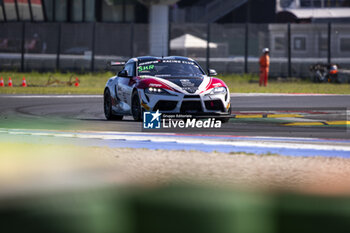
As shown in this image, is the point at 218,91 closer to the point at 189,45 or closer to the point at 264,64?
the point at 264,64

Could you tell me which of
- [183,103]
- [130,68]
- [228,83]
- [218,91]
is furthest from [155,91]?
[228,83]

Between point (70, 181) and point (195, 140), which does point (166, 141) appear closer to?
point (195, 140)

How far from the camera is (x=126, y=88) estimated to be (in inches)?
549

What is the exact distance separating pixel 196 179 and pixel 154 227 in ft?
6.98

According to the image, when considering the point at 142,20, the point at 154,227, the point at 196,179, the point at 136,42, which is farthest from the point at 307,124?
the point at 142,20

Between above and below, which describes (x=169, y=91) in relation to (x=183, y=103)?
above

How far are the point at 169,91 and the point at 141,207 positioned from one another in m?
6.26

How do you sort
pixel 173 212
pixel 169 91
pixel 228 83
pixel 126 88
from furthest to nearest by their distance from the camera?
pixel 228 83
pixel 126 88
pixel 169 91
pixel 173 212

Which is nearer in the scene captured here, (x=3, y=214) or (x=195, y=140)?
(x=3, y=214)

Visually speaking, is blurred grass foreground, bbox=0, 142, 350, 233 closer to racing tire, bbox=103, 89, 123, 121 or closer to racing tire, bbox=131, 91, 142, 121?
racing tire, bbox=131, 91, 142, 121

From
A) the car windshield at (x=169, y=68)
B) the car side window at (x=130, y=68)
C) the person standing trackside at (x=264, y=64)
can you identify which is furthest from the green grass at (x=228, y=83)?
the car windshield at (x=169, y=68)

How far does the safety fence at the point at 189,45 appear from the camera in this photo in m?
35.7

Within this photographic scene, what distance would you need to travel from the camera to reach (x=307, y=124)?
45.2 feet

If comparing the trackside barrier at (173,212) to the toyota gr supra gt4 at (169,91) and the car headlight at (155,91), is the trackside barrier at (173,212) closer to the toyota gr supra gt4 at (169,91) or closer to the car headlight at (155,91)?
the toyota gr supra gt4 at (169,91)
